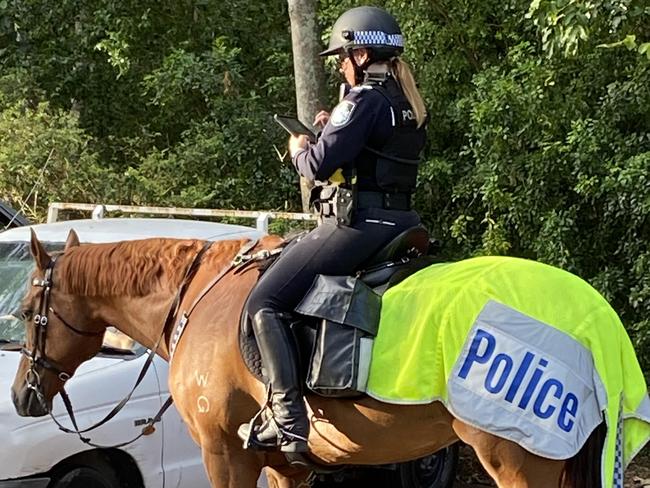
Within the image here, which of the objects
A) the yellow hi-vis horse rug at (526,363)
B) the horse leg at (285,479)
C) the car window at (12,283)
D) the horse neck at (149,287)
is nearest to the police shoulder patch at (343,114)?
the yellow hi-vis horse rug at (526,363)

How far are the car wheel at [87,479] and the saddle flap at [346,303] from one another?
80.0 inches

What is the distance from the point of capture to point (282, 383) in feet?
14.0

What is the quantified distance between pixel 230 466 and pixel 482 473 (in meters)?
5.01

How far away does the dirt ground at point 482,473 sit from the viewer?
29.0ft

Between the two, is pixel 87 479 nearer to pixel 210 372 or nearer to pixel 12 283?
pixel 210 372

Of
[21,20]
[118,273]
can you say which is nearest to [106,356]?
[118,273]

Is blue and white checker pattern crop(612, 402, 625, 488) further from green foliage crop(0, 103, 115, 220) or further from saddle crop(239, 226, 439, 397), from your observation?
green foliage crop(0, 103, 115, 220)

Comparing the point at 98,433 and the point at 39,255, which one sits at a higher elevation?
the point at 39,255

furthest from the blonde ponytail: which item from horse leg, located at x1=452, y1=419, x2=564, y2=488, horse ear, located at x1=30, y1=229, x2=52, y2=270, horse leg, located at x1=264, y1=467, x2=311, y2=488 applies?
horse ear, located at x1=30, y1=229, x2=52, y2=270

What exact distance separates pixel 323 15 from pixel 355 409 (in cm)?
697

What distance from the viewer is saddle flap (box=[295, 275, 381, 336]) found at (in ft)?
13.6

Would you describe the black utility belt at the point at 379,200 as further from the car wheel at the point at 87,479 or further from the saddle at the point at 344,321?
the car wheel at the point at 87,479

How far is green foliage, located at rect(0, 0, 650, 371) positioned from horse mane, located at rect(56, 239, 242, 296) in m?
3.71

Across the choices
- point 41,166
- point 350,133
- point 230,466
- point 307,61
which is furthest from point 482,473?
point 41,166
